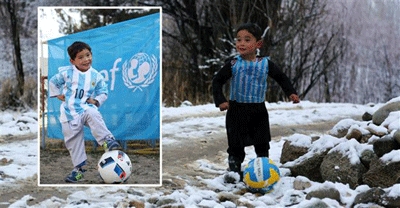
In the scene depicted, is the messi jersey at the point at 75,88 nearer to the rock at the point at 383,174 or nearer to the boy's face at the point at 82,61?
the boy's face at the point at 82,61

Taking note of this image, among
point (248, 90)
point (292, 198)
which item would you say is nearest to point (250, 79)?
point (248, 90)

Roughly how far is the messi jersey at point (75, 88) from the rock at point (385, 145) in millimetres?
1150

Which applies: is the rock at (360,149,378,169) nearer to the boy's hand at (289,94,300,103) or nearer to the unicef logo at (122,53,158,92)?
the boy's hand at (289,94,300,103)

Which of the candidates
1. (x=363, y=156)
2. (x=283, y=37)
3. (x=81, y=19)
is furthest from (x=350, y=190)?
(x=81, y=19)

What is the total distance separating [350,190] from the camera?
8.72 ft

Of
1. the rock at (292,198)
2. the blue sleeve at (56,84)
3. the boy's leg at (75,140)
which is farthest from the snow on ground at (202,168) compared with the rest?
the blue sleeve at (56,84)

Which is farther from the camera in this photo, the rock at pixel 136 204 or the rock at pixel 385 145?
the rock at pixel 385 145

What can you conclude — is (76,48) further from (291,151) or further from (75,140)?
(291,151)

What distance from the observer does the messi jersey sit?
2.68m

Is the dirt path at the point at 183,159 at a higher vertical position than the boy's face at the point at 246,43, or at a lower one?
lower

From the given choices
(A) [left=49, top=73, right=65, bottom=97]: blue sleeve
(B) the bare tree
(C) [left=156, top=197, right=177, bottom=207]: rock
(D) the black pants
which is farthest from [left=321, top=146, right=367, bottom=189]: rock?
(B) the bare tree

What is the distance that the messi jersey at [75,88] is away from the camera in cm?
268

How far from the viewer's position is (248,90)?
2.77 m

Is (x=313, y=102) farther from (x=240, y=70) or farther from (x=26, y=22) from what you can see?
(x=26, y=22)
